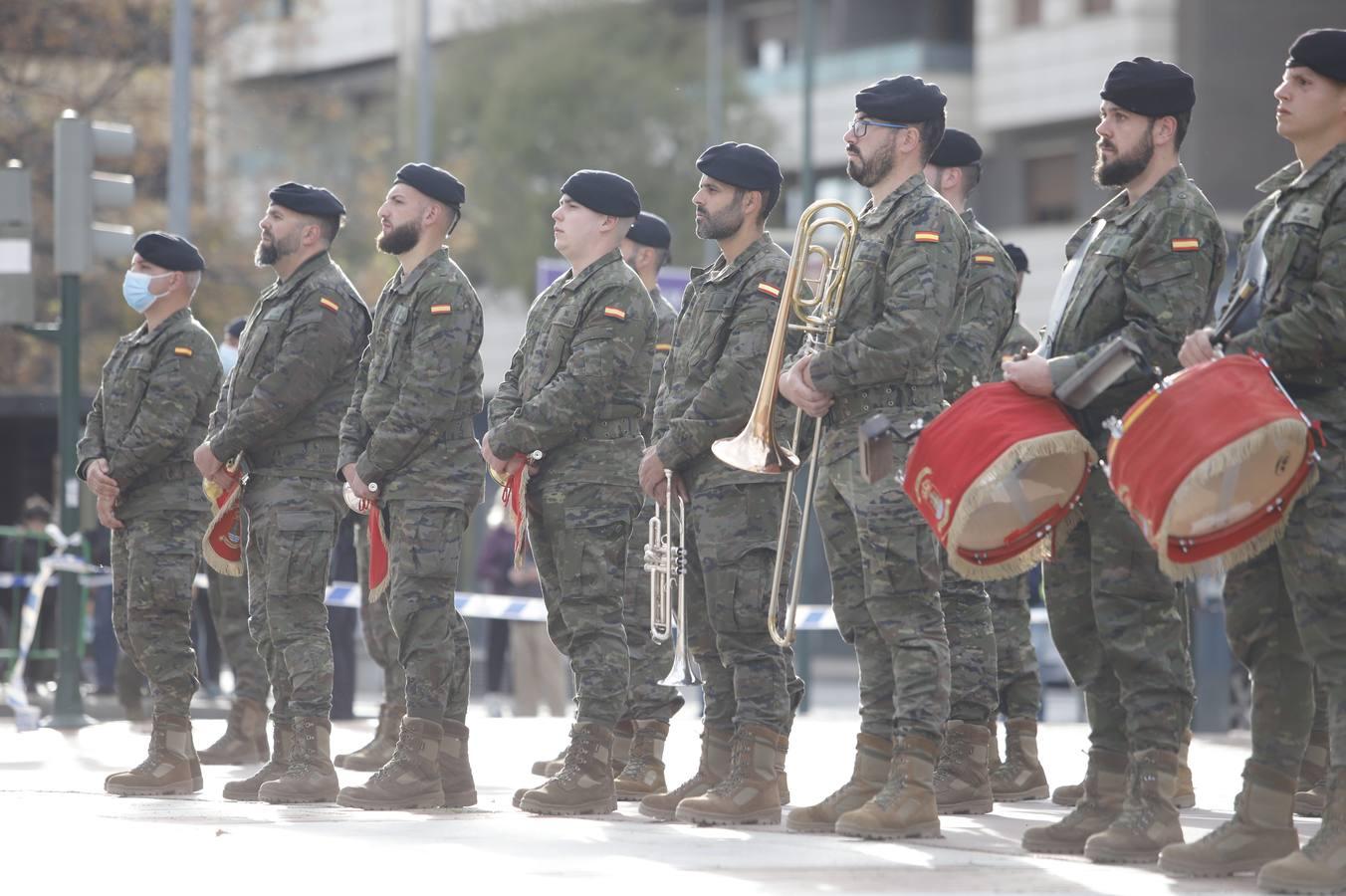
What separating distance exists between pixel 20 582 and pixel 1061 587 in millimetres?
13092

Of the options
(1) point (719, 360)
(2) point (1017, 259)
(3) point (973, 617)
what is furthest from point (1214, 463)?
(2) point (1017, 259)

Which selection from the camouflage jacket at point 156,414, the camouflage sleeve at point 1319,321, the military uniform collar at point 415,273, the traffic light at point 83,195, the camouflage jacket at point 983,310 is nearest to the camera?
the camouflage sleeve at point 1319,321

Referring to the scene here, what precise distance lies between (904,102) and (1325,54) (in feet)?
5.41

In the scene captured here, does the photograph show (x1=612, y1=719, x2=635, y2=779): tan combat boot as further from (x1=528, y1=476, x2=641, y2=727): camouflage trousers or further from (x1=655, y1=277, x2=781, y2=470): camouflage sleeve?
(x1=655, y1=277, x2=781, y2=470): camouflage sleeve

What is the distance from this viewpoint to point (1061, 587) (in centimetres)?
707

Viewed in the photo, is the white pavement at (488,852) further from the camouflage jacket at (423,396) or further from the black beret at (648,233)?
the black beret at (648,233)

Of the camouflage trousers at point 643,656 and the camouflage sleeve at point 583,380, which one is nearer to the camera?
the camouflage sleeve at point 583,380

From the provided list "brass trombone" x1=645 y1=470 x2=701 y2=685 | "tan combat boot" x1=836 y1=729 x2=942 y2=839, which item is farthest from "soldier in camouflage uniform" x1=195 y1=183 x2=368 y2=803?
"tan combat boot" x1=836 y1=729 x2=942 y2=839

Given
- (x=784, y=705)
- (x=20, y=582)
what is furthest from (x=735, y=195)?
(x=20, y=582)

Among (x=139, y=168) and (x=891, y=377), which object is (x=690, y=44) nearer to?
(x=139, y=168)

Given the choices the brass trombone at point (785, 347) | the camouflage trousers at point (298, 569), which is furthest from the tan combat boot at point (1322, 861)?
the camouflage trousers at point (298, 569)

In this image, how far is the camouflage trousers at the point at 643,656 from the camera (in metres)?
9.45

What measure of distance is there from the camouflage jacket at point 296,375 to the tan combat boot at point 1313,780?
13.0ft

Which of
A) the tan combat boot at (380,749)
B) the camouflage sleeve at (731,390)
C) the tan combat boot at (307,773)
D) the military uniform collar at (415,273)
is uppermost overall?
the military uniform collar at (415,273)
